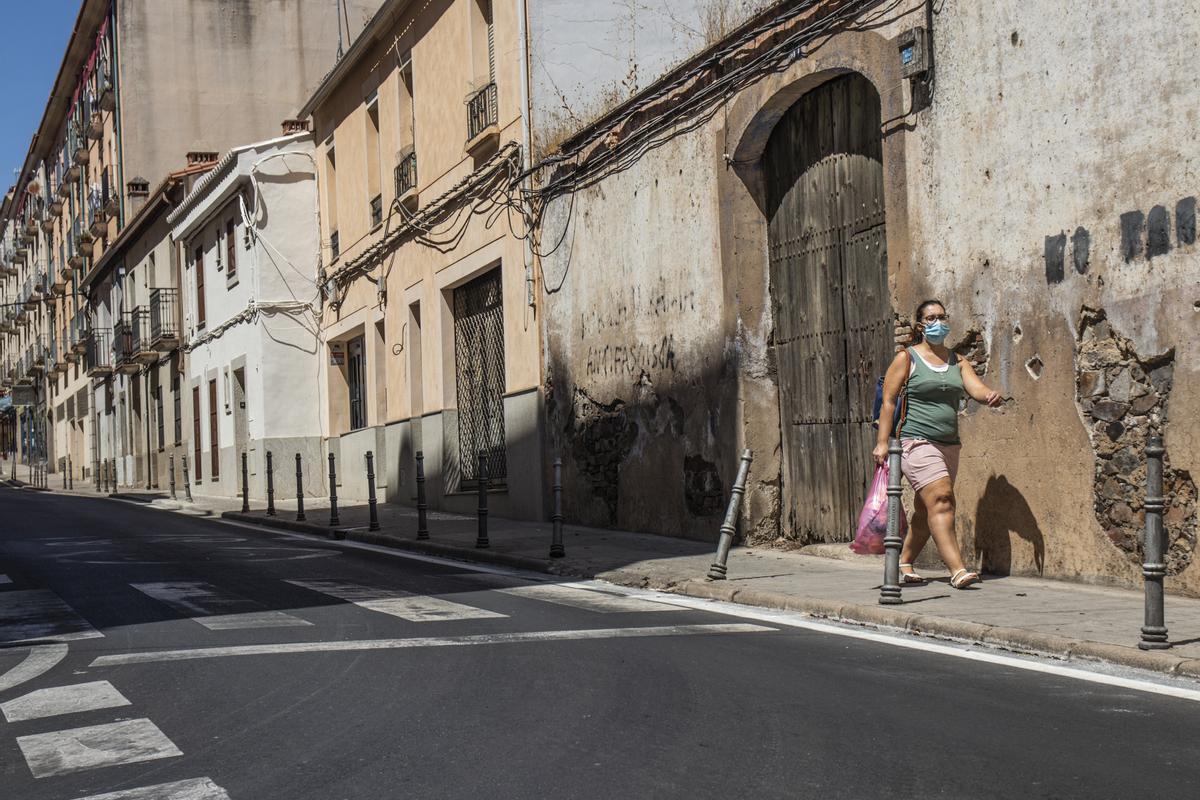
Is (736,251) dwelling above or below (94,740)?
above

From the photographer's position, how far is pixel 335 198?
26.4 metres

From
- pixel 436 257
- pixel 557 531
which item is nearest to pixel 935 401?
pixel 557 531

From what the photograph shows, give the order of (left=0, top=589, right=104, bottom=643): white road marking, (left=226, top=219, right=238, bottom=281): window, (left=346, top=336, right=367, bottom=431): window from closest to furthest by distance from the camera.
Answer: (left=0, top=589, right=104, bottom=643): white road marking → (left=346, top=336, right=367, bottom=431): window → (left=226, top=219, right=238, bottom=281): window

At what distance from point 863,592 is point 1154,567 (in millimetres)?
2631

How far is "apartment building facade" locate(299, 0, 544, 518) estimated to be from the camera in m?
16.9

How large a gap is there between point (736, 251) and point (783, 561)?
3.03m

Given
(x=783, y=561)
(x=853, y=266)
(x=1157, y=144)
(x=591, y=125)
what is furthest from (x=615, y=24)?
(x=1157, y=144)

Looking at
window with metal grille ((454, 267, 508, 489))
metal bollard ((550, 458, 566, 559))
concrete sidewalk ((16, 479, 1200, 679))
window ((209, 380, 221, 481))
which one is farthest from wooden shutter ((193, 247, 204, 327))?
metal bollard ((550, 458, 566, 559))

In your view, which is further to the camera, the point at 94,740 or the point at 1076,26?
the point at 1076,26

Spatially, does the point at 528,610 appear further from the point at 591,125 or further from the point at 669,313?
the point at 591,125

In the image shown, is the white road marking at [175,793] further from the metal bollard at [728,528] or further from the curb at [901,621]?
the metal bollard at [728,528]

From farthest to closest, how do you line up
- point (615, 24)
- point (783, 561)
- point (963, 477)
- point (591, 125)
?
point (615, 24) < point (591, 125) < point (783, 561) < point (963, 477)

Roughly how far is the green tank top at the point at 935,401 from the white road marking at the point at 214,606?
164 inches

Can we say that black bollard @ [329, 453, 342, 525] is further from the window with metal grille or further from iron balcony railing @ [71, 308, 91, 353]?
iron balcony railing @ [71, 308, 91, 353]
